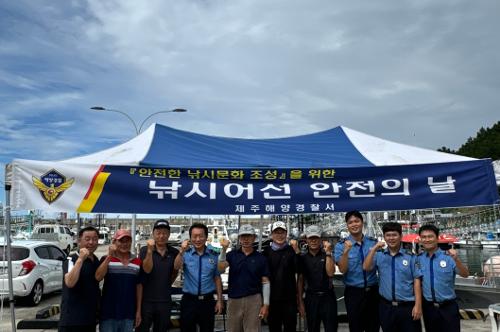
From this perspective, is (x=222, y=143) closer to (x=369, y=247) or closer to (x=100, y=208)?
(x=100, y=208)

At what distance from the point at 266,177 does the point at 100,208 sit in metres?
1.97

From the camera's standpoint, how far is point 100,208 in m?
4.93

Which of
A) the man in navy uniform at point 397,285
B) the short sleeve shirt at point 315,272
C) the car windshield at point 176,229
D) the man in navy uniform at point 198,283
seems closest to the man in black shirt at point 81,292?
the man in navy uniform at point 198,283

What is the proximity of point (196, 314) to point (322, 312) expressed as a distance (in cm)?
135

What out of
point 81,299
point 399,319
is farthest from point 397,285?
point 81,299

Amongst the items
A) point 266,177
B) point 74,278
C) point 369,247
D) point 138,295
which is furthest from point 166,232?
point 369,247

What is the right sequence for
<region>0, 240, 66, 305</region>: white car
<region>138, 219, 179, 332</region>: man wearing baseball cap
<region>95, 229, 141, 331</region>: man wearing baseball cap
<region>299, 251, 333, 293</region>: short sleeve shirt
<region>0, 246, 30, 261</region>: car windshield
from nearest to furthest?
1. <region>95, 229, 141, 331</region>: man wearing baseball cap
2. <region>138, 219, 179, 332</region>: man wearing baseball cap
3. <region>299, 251, 333, 293</region>: short sleeve shirt
4. <region>0, 240, 66, 305</region>: white car
5. <region>0, 246, 30, 261</region>: car windshield

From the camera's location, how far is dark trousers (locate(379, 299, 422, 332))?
4145 mm

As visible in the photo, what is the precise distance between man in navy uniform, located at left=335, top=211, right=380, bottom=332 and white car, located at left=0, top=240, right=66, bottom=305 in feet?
21.1

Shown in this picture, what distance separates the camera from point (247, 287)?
452cm

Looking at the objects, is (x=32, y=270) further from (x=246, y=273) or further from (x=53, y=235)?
(x=53, y=235)

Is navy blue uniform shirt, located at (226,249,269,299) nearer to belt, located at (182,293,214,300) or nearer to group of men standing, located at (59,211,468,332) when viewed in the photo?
group of men standing, located at (59,211,468,332)

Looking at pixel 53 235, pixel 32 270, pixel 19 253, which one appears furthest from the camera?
pixel 53 235

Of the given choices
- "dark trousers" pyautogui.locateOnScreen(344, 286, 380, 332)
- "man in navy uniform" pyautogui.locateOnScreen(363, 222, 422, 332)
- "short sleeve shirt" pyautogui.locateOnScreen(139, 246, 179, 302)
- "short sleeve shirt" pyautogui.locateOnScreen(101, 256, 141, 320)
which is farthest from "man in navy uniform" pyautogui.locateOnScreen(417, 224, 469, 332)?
"short sleeve shirt" pyautogui.locateOnScreen(101, 256, 141, 320)
